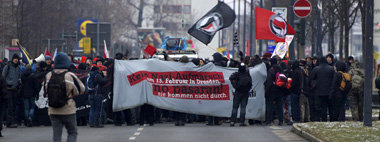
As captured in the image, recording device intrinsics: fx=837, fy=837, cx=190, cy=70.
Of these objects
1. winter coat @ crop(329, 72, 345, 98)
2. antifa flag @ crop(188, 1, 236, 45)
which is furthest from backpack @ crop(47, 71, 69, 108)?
antifa flag @ crop(188, 1, 236, 45)

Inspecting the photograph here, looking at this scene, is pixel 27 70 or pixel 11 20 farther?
pixel 11 20

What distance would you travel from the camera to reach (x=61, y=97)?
38.5 feet

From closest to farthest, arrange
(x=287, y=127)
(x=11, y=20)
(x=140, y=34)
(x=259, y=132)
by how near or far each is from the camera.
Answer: (x=259, y=132), (x=287, y=127), (x=11, y=20), (x=140, y=34)

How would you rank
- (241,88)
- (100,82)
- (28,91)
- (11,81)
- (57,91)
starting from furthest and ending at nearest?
(28,91), (11,81), (241,88), (100,82), (57,91)

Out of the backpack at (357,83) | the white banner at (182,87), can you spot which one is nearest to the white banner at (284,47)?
the white banner at (182,87)

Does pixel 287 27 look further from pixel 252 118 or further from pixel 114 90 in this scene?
pixel 114 90

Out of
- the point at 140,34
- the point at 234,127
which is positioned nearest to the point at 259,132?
the point at 234,127

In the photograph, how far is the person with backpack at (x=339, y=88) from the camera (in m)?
18.3

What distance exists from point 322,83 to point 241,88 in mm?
1838

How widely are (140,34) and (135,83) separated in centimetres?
8429

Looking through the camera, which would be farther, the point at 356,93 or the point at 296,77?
the point at 296,77

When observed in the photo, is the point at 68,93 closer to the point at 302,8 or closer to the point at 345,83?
the point at 345,83

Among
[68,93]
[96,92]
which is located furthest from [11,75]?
[68,93]

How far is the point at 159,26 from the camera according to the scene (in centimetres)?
10725
